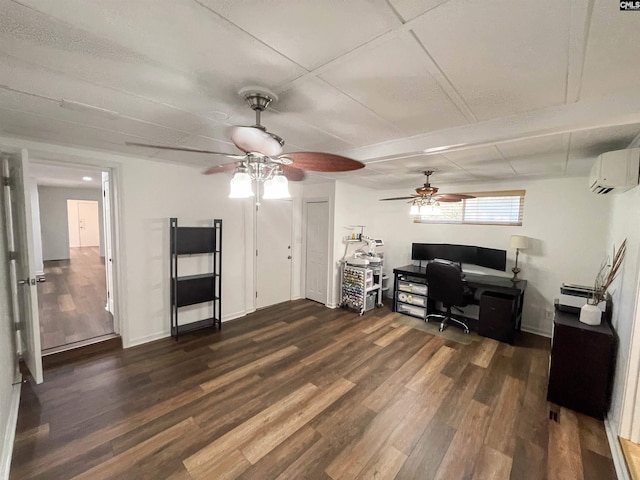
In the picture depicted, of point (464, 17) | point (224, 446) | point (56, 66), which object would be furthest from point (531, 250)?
point (56, 66)

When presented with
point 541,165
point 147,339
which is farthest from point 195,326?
point 541,165

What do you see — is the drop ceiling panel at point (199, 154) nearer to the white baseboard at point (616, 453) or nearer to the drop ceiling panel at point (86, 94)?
the drop ceiling panel at point (86, 94)

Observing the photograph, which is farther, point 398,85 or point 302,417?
point 302,417

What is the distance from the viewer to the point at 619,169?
199 centimetres

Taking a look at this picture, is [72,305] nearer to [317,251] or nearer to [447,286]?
[317,251]

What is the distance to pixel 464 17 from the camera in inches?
37.1

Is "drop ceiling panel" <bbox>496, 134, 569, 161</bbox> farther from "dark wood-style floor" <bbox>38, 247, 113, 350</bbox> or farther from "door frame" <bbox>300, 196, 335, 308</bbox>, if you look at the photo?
"dark wood-style floor" <bbox>38, 247, 113, 350</bbox>

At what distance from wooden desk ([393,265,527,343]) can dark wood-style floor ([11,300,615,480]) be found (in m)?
0.32

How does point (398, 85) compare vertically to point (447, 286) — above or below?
above

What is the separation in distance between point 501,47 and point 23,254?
3.73 m

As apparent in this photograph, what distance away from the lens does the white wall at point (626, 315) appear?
1.81 metres

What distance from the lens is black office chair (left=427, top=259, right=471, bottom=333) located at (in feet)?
11.9

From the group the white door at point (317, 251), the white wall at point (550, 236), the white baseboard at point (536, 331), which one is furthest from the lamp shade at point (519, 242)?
the white door at point (317, 251)

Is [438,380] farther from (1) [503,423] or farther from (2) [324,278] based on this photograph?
(2) [324,278]
